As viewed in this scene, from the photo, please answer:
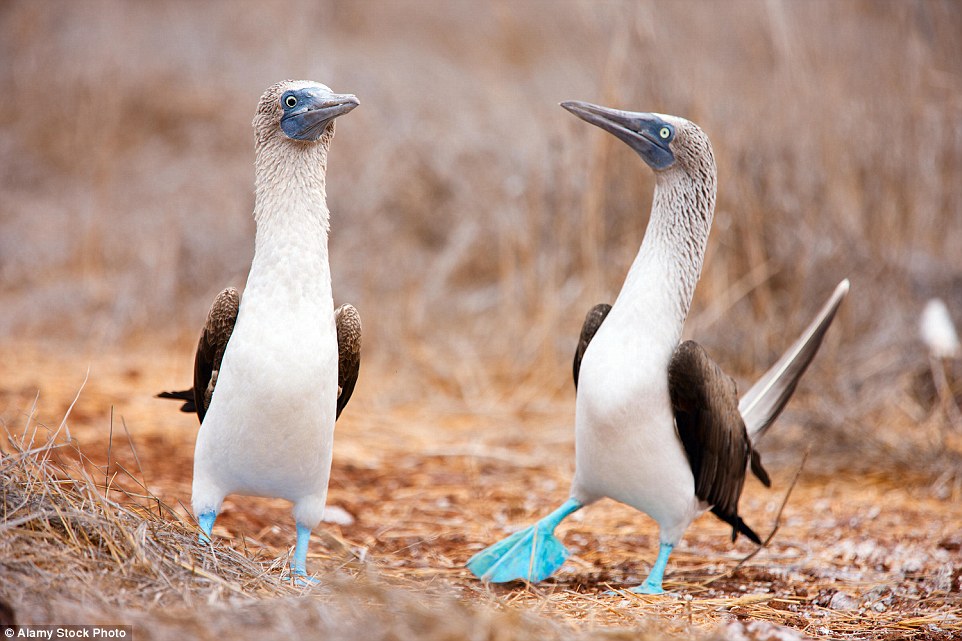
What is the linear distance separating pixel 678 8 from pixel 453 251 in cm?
281

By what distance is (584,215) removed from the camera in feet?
Result: 22.9

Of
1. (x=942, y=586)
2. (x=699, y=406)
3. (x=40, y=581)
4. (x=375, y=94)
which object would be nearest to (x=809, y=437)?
(x=942, y=586)

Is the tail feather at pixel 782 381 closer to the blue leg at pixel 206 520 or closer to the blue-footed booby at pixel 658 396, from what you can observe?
the blue-footed booby at pixel 658 396

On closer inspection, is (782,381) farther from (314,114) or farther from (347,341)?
(314,114)

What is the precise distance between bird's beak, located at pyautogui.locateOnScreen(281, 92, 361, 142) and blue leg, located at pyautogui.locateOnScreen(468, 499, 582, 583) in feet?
5.84

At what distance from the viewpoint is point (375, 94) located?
11.2 metres

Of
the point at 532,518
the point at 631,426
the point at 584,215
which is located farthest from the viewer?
the point at 584,215

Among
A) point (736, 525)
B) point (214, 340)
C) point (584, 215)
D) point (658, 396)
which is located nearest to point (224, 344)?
point (214, 340)

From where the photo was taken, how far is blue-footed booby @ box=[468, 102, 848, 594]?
3.62 meters

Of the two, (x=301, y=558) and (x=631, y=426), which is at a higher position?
(x=631, y=426)

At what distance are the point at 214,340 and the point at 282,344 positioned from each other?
0.42 metres

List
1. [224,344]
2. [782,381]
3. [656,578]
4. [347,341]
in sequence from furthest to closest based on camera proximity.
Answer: [782,381]
[656,578]
[347,341]
[224,344]

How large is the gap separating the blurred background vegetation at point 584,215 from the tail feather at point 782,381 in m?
1.33

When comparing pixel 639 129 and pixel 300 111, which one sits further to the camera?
pixel 639 129
